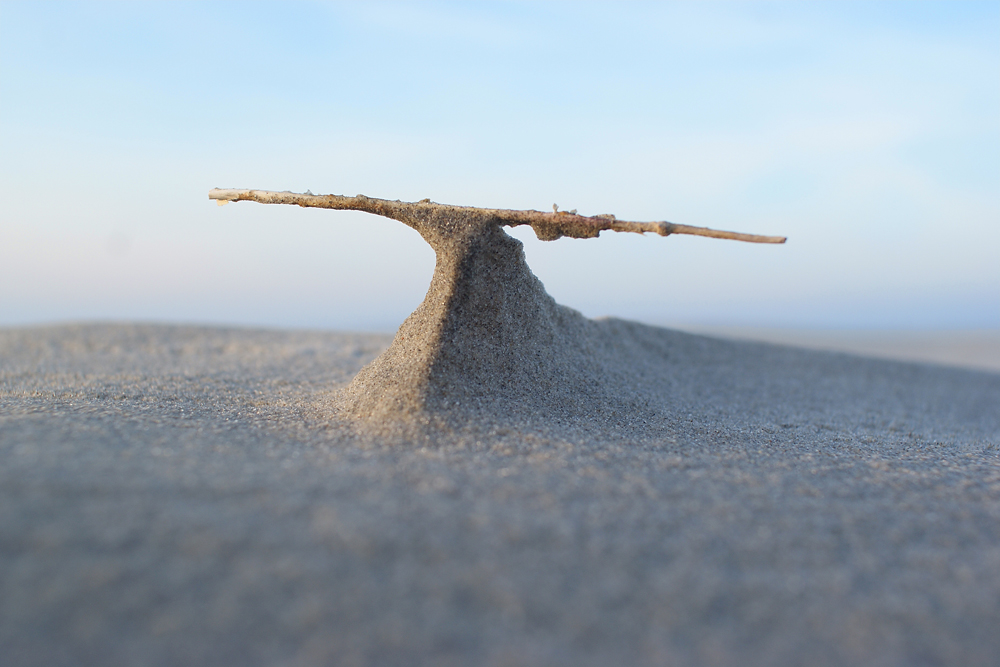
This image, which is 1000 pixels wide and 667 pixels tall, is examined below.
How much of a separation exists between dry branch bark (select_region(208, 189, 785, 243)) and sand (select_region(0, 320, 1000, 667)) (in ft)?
3.78

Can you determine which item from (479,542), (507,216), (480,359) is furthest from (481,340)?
(479,542)

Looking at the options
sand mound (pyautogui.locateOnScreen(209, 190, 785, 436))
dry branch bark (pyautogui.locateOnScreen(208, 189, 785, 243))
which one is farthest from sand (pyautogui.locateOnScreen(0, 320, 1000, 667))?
dry branch bark (pyautogui.locateOnScreen(208, 189, 785, 243))

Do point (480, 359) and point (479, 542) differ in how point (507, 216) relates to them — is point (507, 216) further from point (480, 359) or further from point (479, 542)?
point (479, 542)

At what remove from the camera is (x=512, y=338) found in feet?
13.5

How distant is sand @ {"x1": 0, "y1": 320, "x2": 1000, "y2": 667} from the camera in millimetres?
1778

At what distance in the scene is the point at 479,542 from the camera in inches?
85.4

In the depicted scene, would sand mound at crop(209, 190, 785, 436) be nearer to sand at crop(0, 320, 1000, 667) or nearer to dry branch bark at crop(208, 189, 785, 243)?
dry branch bark at crop(208, 189, 785, 243)

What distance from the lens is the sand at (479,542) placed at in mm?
1778

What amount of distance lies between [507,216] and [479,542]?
2382 millimetres

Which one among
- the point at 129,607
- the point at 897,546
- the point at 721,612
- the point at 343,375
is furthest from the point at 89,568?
the point at 343,375

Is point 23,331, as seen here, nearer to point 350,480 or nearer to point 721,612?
point 350,480

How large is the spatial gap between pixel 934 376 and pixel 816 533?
7317mm

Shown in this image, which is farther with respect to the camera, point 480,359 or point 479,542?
point 480,359

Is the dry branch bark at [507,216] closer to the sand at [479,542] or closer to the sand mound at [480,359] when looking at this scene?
the sand mound at [480,359]
